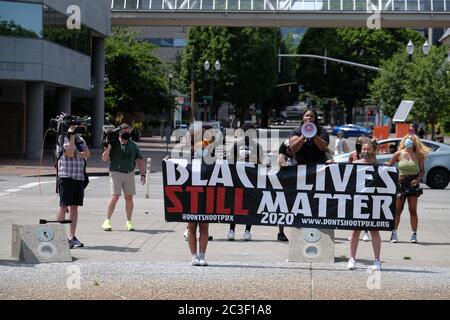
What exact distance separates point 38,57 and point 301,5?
17.3 m

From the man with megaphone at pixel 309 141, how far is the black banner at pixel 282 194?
0.60ft

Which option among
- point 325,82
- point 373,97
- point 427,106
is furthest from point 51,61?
point 325,82

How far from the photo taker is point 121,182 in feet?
45.5

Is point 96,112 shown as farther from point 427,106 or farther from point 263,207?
point 263,207

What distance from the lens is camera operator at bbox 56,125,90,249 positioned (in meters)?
11.8

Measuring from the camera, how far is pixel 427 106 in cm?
5034

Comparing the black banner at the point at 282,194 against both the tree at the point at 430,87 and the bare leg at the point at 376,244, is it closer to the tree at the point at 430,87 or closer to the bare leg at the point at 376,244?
the bare leg at the point at 376,244

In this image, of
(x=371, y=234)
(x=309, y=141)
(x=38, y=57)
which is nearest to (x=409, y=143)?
(x=309, y=141)

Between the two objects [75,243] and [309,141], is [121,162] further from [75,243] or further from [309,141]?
[309,141]

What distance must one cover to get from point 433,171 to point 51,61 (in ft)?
58.3

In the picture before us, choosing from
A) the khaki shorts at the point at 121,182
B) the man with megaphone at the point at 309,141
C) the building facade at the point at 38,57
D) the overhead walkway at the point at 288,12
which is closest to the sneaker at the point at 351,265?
the man with megaphone at the point at 309,141

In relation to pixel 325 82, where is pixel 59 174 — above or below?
below

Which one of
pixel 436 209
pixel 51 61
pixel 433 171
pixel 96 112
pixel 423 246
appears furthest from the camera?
pixel 96 112
